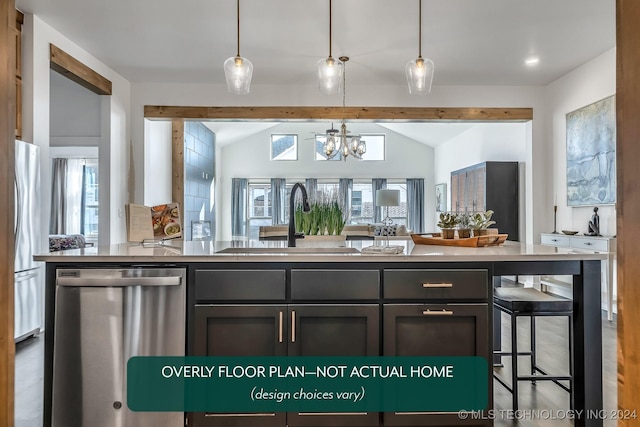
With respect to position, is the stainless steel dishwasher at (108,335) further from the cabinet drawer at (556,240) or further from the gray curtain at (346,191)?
the gray curtain at (346,191)

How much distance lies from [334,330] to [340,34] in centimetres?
314

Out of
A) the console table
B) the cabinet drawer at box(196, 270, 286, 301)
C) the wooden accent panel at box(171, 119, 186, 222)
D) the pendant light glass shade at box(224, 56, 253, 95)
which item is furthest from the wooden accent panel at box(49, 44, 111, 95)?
the console table

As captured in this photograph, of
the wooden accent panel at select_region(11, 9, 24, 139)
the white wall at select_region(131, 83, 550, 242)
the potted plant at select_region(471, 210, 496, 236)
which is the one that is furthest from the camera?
the white wall at select_region(131, 83, 550, 242)

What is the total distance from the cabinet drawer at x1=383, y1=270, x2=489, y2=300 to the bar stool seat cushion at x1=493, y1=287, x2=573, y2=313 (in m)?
0.38

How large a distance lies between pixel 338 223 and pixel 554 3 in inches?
103

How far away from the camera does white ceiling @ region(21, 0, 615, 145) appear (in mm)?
3455

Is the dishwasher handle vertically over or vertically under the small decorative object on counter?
under

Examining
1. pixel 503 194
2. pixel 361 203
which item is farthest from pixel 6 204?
pixel 361 203

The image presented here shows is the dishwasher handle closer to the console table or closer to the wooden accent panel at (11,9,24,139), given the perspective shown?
the wooden accent panel at (11,9,24,139)

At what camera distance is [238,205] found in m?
11.2

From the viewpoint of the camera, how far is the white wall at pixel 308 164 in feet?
36.9

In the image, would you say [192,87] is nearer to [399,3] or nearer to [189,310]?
[399,3]

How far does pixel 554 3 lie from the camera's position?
3.39 m

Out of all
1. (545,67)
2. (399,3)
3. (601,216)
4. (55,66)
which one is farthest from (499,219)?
(55,66)
